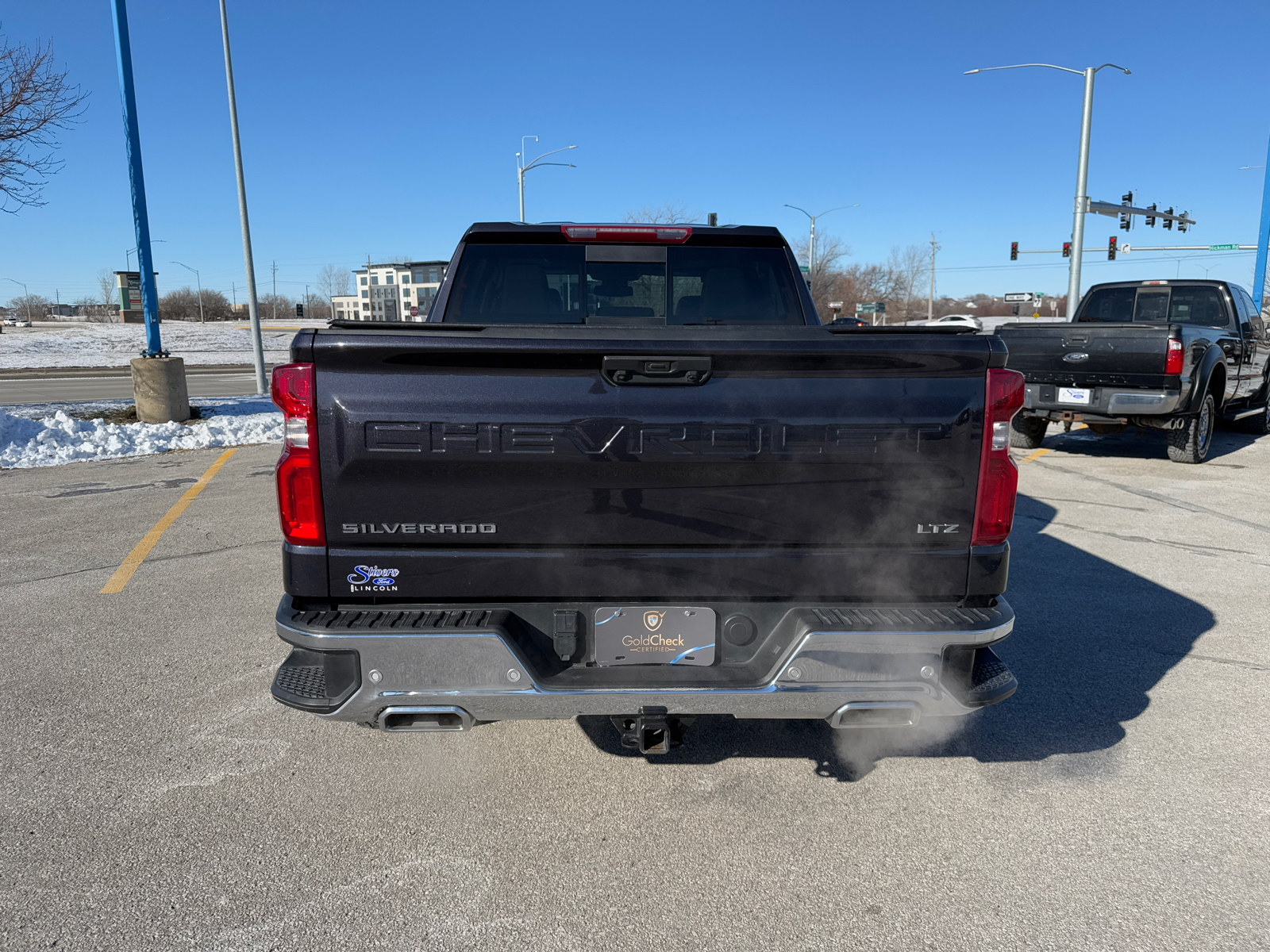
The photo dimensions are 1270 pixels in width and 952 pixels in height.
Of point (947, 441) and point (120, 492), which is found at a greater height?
point (947, 441)

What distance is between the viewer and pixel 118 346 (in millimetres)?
49031

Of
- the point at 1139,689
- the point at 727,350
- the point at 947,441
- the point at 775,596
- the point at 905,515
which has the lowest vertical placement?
the point at 1139,689

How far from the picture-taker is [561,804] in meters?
3.11

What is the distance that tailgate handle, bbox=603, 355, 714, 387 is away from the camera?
252 centimetres

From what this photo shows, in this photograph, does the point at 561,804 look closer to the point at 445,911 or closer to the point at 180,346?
the point at 445,911

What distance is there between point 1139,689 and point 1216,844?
1.36 meters

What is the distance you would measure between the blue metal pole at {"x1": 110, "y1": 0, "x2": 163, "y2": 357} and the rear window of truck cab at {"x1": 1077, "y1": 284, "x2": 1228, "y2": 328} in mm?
13943

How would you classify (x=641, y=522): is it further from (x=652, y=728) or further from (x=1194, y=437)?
(x=1194, y=437)

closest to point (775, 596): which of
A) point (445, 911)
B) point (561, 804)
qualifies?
point (561, 804)

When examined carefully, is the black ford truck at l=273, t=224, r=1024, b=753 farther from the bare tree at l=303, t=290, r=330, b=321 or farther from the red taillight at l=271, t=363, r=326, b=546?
the bare tree at l=303, t=290, r=330, b=321

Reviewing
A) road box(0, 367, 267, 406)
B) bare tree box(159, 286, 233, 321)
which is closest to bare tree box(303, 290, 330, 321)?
bare tree box(159, 286, 233, 321)

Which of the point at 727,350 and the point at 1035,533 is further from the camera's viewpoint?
the point at 1035,533

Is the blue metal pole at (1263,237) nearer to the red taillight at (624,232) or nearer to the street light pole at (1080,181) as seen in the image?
the street light pole at (1080,181)

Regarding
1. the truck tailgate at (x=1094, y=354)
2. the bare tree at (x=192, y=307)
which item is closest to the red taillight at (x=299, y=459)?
the truck tailgate at (x=1094, y=354)
